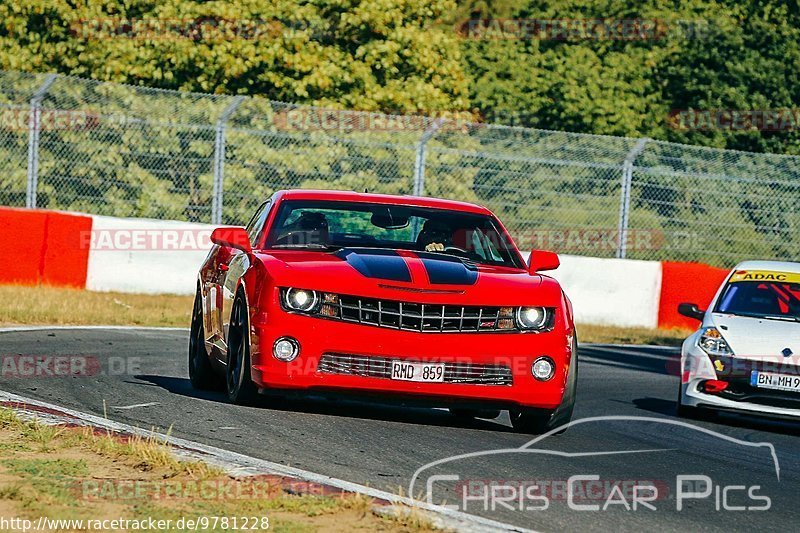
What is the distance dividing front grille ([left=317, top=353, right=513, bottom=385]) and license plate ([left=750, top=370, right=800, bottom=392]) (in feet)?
12.3

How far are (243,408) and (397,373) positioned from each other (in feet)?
4.04

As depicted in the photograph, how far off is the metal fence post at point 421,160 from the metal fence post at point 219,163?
8.75 feet

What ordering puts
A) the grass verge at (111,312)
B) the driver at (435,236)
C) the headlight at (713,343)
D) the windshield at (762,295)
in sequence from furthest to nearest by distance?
1. the grass verge at (111,312)
2. the windshield at (762,295)
3. the headlight at (713,343)
4. the driver at (435,236)

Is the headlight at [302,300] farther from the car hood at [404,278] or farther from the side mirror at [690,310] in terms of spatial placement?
the side mirror at [690,310]

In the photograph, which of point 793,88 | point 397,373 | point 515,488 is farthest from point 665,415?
point 793,88

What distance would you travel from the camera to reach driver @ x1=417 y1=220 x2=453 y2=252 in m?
9.94

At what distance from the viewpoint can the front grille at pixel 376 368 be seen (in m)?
8.56

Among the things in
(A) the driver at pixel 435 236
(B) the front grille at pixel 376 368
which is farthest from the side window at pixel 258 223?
(B) the front grille at pixel 376 368

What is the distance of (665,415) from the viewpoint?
39.6 feet

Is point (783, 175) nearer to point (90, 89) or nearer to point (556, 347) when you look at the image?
point (90, 89)

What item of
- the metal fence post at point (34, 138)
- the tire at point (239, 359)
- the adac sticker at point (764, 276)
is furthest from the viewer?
the metal fence post at point (34, 138)

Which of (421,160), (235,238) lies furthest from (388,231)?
(421,160)

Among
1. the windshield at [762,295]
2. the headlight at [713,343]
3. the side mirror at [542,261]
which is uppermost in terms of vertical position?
the side mirror at [542,261]

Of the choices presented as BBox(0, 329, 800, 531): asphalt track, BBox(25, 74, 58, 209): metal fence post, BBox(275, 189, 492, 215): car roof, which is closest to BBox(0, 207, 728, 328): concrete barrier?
BBox(25, 74, 58, 209): metal fence post
